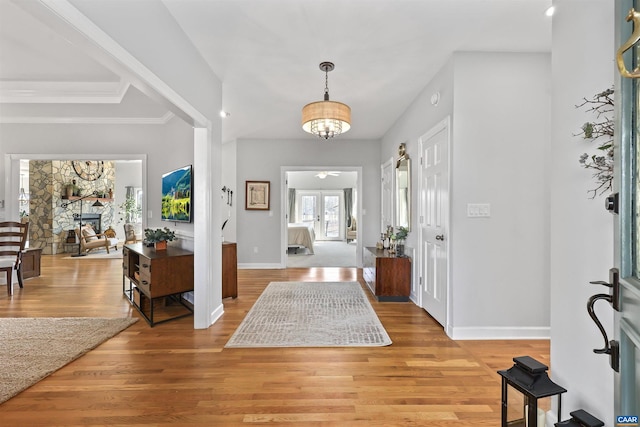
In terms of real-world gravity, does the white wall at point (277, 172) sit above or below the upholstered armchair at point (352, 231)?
above

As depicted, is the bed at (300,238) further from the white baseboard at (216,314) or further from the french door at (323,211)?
the white baseboard at (216,314)

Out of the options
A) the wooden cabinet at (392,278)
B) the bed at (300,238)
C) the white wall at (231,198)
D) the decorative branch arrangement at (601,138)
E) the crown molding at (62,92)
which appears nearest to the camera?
the decorative branch arrangement at (601,138)

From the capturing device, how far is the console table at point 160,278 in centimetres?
304

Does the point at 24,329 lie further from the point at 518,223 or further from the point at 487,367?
the point at 518,223

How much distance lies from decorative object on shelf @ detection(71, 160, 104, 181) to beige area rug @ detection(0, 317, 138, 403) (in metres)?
6.96

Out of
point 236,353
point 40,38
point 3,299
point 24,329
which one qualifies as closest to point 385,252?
point 236,353

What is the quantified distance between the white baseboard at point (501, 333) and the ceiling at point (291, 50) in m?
2.51

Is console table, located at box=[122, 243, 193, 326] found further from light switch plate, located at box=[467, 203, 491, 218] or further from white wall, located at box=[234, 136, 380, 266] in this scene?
light switch plate, located at box=[467, 203, 491, 218]

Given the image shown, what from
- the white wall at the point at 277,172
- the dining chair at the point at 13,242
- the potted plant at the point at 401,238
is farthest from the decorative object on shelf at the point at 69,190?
the potted plant at the point at 401,238

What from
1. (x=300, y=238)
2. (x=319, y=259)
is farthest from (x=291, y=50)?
(x=300, y=238)

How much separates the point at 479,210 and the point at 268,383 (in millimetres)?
2262

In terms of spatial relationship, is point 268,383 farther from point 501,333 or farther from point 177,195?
point 177,195

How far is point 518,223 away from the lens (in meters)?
2.75

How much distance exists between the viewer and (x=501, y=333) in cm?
277
